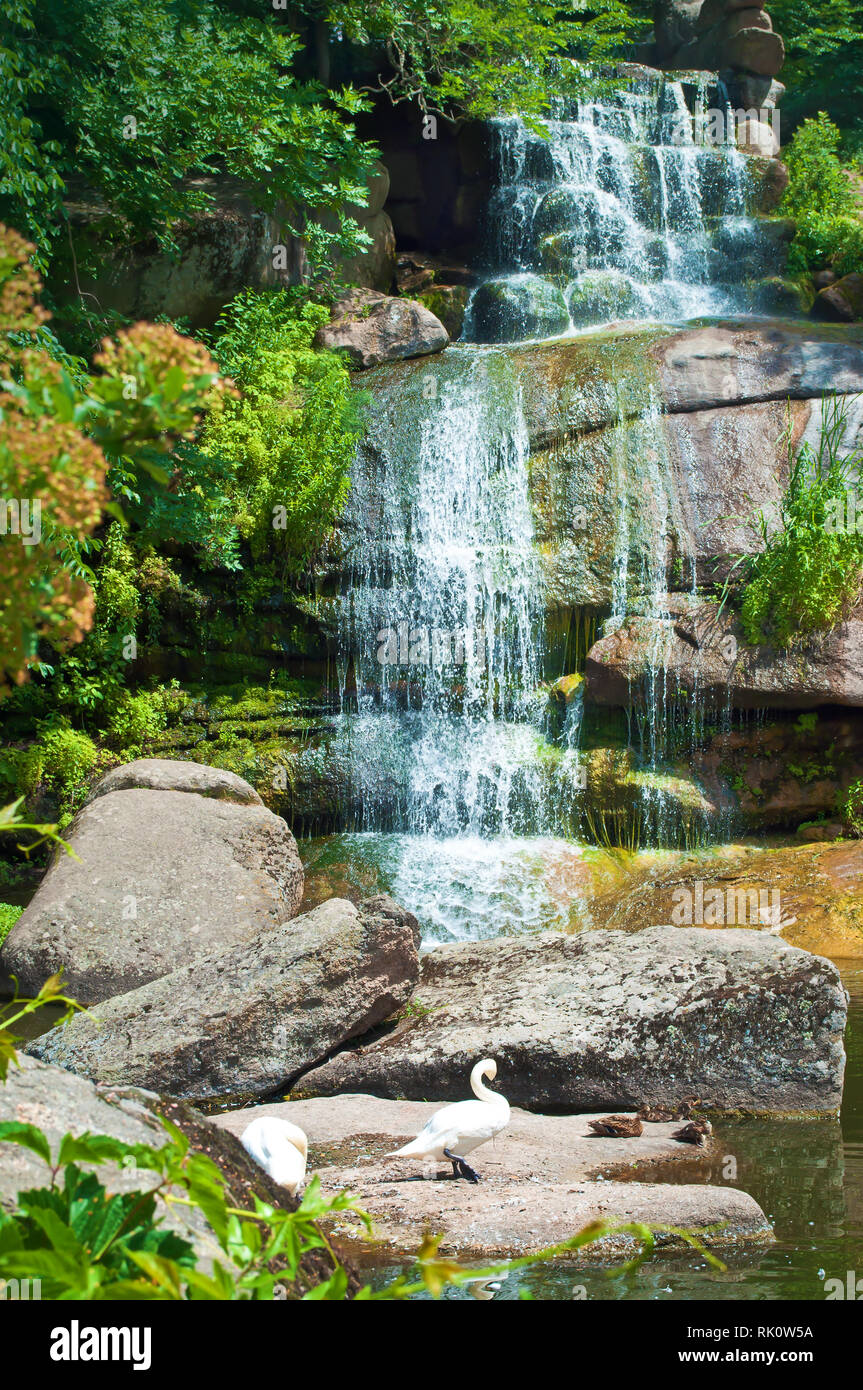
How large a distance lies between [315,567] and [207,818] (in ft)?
12.4

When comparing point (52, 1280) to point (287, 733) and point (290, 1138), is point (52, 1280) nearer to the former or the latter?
point (290, 1138)

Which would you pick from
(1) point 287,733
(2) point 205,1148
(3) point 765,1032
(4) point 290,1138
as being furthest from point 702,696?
(2) point 205,1148

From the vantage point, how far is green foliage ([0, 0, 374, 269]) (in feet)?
30.2

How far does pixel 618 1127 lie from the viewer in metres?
4.66

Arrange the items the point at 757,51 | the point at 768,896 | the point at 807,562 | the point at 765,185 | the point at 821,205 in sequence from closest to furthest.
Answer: the point at 768,896 < the point at 807,562 < the point at 821,205 < the point at 765,185 < the point at 757,51

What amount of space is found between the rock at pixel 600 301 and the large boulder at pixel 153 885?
29.1ft

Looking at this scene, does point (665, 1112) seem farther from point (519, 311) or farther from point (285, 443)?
point (519, 311)

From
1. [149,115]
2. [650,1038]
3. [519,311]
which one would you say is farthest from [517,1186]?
[519,311]

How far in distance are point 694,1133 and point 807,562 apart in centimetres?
672

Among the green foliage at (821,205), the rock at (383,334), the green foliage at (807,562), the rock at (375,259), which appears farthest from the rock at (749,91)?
the green foliage at (807,562)

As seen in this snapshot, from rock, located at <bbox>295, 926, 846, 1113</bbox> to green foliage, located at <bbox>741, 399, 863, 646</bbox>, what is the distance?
4.97 meters

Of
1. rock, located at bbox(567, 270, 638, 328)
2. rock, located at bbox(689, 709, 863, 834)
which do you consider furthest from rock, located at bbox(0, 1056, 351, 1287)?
rock, located at bbox(567, 270, 638, 328)
